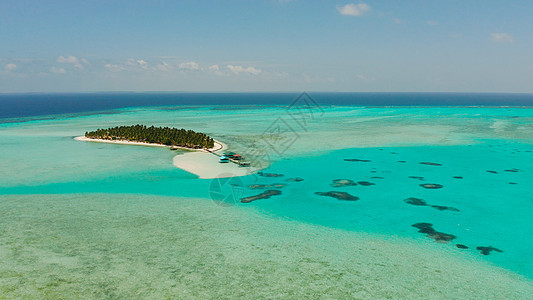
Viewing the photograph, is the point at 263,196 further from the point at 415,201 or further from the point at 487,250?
the point at 487,250

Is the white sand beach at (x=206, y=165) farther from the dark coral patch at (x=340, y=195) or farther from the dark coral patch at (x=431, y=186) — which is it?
the dark coral patch at (x=431, y=186)

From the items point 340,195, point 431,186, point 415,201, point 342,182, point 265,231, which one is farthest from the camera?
point 342,182

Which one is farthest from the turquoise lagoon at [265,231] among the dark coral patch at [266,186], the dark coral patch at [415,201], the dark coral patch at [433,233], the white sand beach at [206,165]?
the white sand beach at [206,165]

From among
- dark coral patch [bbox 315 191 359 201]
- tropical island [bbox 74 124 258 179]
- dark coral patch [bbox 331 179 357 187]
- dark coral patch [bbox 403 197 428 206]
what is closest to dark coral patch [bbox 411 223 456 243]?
dark coral patch [bbox 403 197 428 206]

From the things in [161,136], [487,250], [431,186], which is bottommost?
[487,250]

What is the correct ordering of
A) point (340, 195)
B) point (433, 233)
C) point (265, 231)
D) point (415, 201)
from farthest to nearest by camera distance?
point (340, 195)
point (415, 201)
point (265, 231)
point (433, 233)

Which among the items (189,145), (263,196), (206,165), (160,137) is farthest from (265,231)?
(160,137)

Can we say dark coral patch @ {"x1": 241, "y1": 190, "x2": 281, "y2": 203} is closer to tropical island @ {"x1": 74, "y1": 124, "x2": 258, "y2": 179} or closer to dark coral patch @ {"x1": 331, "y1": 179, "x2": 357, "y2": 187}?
dark coral patch @ {"x1": 331, "y1": 179, "x2": 357, "y2": 187}
